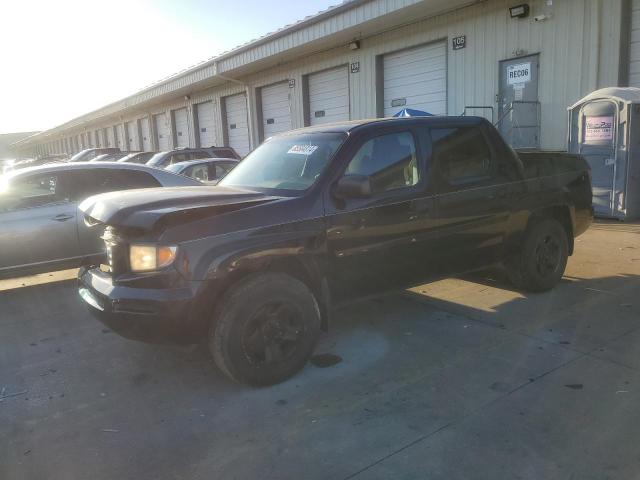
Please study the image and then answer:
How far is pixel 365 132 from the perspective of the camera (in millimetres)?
4234

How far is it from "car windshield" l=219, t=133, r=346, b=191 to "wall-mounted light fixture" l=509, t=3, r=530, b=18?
8.68 m

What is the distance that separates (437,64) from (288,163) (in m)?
10.6

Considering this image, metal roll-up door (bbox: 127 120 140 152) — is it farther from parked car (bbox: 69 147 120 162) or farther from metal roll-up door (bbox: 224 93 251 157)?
metal roll-up door (bbox: 224 93 251 157)

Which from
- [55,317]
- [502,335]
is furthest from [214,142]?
[502,335]

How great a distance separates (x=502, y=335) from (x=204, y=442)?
2644mm

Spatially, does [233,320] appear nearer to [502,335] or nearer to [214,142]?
[502,335]

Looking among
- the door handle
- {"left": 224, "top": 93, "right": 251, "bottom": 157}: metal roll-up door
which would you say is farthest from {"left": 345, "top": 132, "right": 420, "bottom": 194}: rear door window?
{"left": 224, "top": 93, "right": 251, "bottom": 157}: metal roll-up door

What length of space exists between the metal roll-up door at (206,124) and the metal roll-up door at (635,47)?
18824 millimetres

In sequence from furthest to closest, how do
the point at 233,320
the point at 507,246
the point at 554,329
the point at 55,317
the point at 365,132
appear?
the point at 55,317 < the point at 507,246 < the point at 554,329 < the point at 365,132 < the point at 233,320

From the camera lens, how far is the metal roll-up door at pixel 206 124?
25.6 m

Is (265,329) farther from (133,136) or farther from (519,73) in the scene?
(133,136)

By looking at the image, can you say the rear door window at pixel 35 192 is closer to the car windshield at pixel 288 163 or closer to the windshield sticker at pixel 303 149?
the car windshield at pixel 288 163

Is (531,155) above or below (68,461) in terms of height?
above

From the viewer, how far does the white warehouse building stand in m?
10.5
